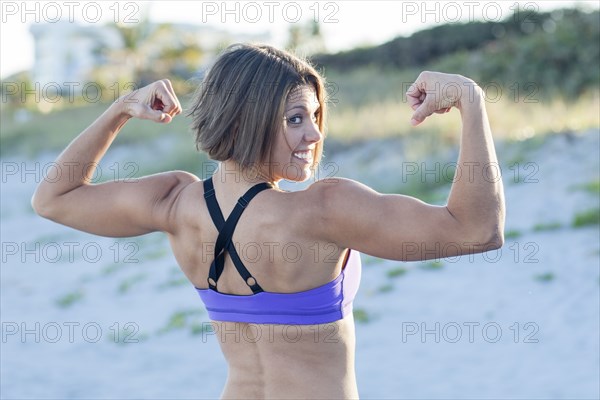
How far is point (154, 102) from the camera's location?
2.48m

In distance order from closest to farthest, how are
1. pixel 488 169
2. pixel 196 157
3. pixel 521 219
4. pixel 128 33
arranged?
1. pixel 488 169
2. pixel 521 219
3. pixel 196 157
4. pixel 128 33

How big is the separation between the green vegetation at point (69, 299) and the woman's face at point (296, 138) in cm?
820

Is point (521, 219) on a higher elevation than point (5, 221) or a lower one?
higher

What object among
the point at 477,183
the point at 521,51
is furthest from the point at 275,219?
the point at 521,51

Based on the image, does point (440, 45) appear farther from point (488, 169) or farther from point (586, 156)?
point (488, 169)

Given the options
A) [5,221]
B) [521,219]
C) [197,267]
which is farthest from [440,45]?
[197,267]

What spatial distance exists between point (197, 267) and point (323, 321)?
1.25 ft

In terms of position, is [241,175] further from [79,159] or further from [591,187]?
[591,187]

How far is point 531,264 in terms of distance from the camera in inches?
311

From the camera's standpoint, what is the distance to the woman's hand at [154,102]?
2439mm

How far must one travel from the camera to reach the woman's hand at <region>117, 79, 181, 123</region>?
2439 mm

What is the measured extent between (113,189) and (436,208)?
98 centimetres

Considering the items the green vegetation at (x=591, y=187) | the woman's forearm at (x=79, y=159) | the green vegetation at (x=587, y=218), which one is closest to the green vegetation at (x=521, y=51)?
the green vegetation at (x=591, y=187)

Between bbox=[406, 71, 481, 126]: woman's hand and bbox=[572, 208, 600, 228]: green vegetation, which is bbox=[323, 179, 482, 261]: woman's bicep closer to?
bbox=[406, 71, 481, 126]: woman's hand
